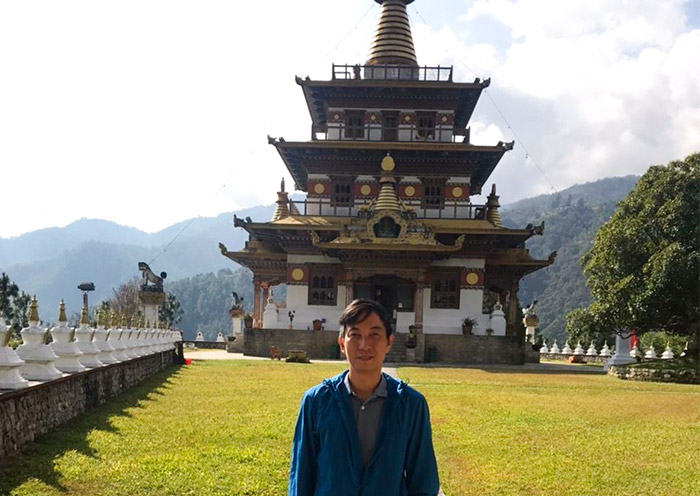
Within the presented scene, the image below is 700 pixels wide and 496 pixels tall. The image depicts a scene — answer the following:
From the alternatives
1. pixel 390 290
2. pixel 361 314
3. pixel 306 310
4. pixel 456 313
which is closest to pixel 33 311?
pixel 361 314

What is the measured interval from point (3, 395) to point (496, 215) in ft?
108

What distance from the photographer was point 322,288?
3700 centimetres

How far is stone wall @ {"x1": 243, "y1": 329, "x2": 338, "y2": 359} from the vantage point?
3300 centimetres

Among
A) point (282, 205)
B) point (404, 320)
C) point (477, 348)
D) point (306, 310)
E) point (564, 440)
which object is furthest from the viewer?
point (282, 205)

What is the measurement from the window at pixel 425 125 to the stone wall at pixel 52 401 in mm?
26155

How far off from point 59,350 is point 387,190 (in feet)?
80.1

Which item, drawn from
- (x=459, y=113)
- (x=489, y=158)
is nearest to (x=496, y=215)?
(x=489, y=158)

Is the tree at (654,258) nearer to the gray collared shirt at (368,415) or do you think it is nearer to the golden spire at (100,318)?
the golden spire at (100,318)

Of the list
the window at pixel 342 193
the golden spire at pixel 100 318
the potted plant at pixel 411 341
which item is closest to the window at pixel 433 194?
the window at pixel 342 193

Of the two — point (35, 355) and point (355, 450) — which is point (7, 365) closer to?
point (35, 355)

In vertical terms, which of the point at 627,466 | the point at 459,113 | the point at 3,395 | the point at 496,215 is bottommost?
the point at 627,466

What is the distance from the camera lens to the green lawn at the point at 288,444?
8.11 meters

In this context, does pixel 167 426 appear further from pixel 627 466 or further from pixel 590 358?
pixel 590 358

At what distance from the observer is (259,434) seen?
11.1m
